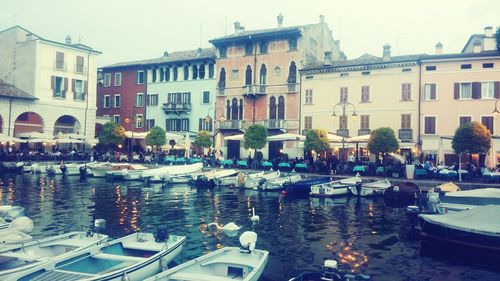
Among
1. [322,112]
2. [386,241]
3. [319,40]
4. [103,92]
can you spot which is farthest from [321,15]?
[386,241]

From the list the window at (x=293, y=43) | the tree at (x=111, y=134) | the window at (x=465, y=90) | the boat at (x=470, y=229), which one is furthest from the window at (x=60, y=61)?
the boat at (x=470, y=229)

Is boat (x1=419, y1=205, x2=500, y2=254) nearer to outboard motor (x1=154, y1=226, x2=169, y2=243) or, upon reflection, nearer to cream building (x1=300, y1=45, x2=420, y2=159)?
outboard motor (x1=154, y1=226, x2=169, y2=243)

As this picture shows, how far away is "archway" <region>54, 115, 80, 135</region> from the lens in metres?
52.7

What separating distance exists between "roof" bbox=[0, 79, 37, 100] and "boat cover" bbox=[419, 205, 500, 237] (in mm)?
44600

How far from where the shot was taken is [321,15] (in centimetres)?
5175

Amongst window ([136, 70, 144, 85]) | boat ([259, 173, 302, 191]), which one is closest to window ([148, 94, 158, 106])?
window ([136, 70, 144, 85])

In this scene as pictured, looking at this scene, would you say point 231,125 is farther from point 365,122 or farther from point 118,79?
point 118,79

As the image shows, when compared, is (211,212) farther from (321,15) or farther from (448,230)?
(321,15)

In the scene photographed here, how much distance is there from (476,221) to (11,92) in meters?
46.8

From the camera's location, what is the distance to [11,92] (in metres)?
46.9

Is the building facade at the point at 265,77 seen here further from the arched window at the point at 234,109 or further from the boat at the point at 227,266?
the boat at the point at 227,266

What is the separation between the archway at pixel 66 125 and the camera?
5266cm

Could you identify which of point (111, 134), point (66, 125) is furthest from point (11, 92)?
point (111, 134)

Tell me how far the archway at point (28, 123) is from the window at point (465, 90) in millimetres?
44411
